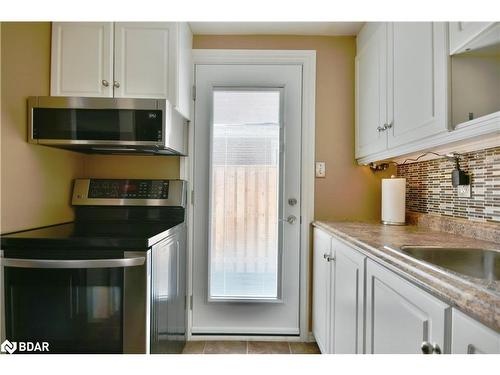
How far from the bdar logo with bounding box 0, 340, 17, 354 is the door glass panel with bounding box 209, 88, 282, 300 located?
1111mm

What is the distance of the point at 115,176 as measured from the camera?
204 centimetres

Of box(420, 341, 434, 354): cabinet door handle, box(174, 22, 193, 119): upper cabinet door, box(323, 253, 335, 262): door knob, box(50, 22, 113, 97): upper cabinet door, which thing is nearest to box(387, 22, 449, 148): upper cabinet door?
box(323, 253, 335, 262): door knob

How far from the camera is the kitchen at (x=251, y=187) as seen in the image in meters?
1.08

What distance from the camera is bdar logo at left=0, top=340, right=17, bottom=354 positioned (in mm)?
1223

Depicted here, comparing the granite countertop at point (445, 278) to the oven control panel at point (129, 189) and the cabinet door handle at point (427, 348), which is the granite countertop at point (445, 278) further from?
the oven control panel at point (129, 189)

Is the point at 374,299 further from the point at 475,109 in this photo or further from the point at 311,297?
the point at 311,297

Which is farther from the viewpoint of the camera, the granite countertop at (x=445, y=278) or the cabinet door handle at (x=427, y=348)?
the cabinet door handle at (x=427, y=348)

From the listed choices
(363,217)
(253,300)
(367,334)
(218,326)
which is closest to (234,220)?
(253,300)

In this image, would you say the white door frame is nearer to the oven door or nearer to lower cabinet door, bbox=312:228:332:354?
lower cabinet door, bbox=312:228:332:354

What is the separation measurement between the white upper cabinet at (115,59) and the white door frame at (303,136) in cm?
42

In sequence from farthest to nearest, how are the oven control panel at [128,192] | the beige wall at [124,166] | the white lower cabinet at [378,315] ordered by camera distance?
the beige wall at [124,166], the oven control panel at [128,192], the white lower cabinet at [378,315]

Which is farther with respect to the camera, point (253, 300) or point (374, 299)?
point (253, 300)

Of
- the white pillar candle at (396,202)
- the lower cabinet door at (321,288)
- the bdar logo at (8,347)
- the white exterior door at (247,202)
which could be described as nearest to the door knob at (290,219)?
the white exterior door at (247,202)

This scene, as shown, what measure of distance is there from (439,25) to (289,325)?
194 cm
